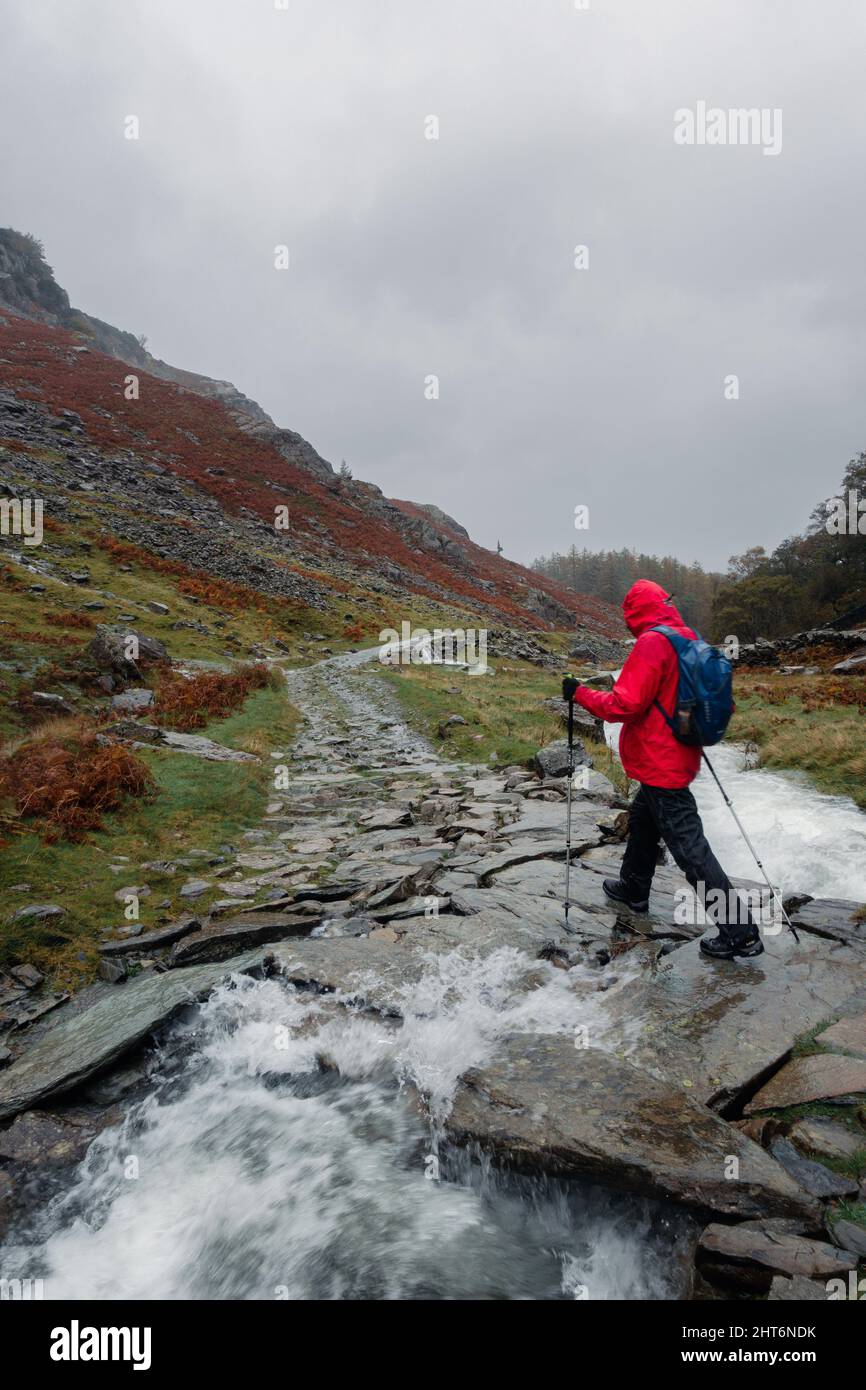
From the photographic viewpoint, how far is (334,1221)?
13.4 feet

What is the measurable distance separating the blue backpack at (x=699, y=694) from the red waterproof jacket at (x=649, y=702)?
73mm

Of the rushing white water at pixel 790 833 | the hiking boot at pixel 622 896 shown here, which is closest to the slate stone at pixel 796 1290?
the hiking boot at pixel 622 896

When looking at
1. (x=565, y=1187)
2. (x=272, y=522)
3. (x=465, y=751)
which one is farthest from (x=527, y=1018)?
(x=272, y=522)

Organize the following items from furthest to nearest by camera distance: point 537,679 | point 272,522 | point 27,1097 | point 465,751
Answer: point 272,522 → point 537,679 → point 465,751 → point 27,1097

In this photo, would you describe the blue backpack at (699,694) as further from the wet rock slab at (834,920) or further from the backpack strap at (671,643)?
the wet rock slab at (834,920)

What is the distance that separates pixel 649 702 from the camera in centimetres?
590

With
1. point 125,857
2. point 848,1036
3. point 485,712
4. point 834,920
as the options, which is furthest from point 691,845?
point 485,712

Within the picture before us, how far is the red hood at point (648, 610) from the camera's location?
6156 mm

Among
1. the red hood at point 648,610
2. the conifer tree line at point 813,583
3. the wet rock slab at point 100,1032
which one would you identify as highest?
the conifer tree line at point 813,583

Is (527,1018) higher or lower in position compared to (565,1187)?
higher
